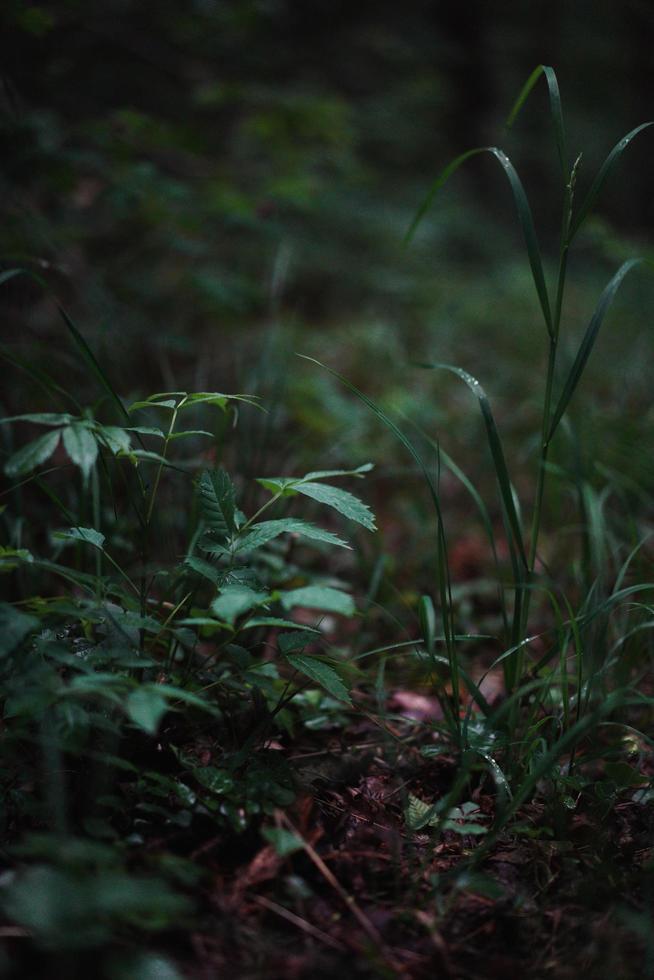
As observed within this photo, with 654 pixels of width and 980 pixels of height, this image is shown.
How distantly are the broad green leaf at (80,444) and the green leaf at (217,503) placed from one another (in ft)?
0.58

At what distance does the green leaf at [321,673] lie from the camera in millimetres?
901

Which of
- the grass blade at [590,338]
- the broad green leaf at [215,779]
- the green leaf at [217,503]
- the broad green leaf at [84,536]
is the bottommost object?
the broad green leaf at [215,779]

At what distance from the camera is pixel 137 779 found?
929mm

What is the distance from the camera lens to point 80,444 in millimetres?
848

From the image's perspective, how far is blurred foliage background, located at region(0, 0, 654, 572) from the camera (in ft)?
6.72

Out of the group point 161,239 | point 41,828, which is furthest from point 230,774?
point 161,239

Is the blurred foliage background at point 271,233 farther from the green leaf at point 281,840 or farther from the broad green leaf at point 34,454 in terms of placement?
the green leaf at point 281,840

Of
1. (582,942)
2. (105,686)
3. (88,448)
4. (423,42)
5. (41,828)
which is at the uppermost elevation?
(423,42)

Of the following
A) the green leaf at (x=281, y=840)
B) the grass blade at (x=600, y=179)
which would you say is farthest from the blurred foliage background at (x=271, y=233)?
the green leaf at (x=281, y=840)

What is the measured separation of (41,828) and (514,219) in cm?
800

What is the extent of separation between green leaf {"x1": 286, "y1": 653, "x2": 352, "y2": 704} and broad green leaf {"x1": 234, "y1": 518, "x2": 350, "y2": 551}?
18 centimetres

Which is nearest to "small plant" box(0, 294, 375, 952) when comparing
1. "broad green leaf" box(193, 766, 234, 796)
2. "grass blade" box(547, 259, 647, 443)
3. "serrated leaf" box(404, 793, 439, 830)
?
"broad green leaf" box(193, 766, 234, 796)

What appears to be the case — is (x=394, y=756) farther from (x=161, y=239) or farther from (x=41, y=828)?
(x=161, y=239)

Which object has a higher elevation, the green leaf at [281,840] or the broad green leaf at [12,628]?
the broad green leaf at [12,628]
